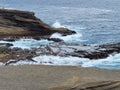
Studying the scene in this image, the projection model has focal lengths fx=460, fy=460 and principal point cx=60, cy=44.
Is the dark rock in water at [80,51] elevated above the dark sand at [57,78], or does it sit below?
below

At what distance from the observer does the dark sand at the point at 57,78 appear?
15398 mm

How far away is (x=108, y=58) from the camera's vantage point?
30312 mm

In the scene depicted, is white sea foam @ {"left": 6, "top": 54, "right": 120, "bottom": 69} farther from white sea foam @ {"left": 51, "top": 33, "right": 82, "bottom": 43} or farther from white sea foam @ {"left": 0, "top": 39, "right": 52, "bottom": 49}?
white sea foam @ {"left": 51, "top": 33, "right": 82, "bottom": 43}

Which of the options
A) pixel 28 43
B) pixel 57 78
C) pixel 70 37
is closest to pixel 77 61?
pixel 57 78

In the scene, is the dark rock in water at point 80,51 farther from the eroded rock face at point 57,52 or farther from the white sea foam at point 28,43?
the white sea foam at point 28,43

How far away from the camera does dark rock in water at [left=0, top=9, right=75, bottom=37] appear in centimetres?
4094

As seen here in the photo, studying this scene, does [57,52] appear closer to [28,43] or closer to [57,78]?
[28,43]

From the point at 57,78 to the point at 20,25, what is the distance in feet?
72.0

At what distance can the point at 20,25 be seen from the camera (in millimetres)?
42656

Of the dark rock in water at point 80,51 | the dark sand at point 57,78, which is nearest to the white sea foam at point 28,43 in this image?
the dark rock in water at point 80,51

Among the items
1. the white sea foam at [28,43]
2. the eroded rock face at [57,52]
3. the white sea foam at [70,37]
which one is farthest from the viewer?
the white sea foam at [70,37]

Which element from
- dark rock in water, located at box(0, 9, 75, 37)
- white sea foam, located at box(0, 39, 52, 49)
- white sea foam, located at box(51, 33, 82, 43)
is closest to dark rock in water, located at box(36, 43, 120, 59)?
white sea foam, located at box(0, 39, 52, 49)

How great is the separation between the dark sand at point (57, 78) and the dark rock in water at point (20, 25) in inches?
624

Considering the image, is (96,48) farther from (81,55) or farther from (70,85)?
(70,85)
